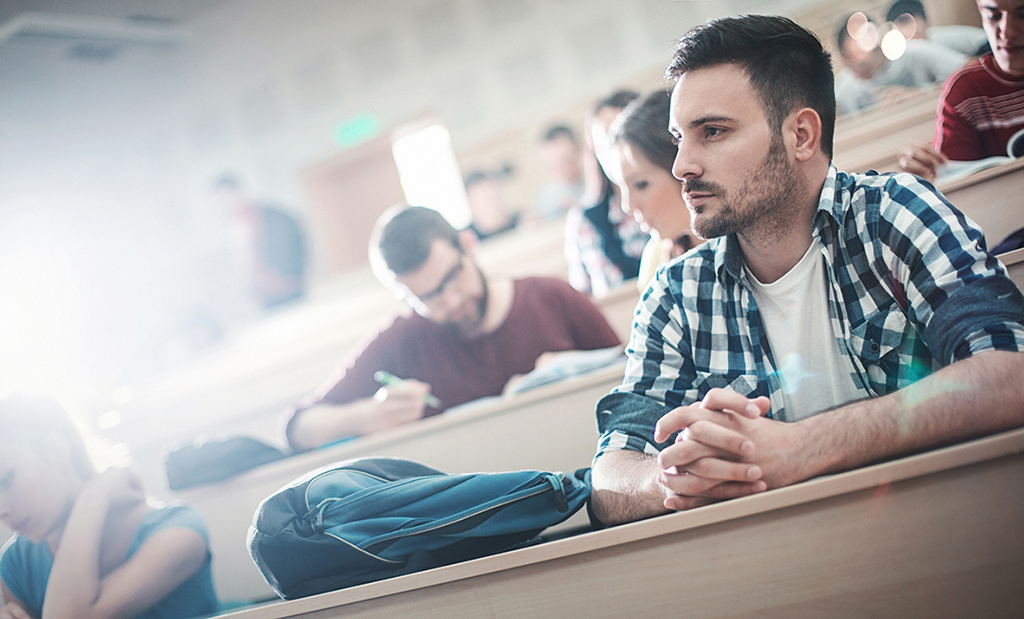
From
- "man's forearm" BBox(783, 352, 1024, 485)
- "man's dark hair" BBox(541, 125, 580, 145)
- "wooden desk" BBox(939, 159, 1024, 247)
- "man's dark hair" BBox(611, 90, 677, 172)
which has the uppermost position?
"man's dark hair" BBox(541, 125, 580, 145)

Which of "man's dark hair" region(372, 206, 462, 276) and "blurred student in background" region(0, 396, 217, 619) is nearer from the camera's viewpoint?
"blurred student in background" region(0, 396, 217, 619)

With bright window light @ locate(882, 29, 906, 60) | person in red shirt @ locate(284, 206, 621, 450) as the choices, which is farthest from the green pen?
bright window light @ locate(882, 29, 906, 60)

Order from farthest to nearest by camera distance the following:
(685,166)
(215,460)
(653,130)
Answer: (215,460), (653,130), (685,166)

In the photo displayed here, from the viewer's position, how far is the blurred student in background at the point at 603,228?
200 centimetres

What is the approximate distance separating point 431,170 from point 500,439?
11.9 ft

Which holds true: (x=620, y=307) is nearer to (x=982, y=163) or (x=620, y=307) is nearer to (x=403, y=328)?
(x=403, y=328)

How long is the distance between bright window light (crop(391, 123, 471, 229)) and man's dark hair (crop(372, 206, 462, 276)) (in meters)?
2.76

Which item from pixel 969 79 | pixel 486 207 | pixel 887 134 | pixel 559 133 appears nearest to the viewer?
pixel 969 79

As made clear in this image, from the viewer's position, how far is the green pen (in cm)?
164

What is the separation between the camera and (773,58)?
0.99m

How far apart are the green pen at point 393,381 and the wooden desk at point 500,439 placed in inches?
5.3

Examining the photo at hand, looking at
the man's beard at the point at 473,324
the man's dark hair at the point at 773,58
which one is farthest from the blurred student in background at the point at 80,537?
the man's dark hair at the point at 773,58

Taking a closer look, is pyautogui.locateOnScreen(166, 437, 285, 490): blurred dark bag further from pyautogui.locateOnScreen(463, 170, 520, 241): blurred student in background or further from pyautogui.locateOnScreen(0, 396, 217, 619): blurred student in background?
pyautogui.locateOnScreen(463, 170, 520, 241): blurred student in background

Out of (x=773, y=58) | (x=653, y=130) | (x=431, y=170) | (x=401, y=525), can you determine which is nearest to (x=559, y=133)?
(x=431, y=170)
